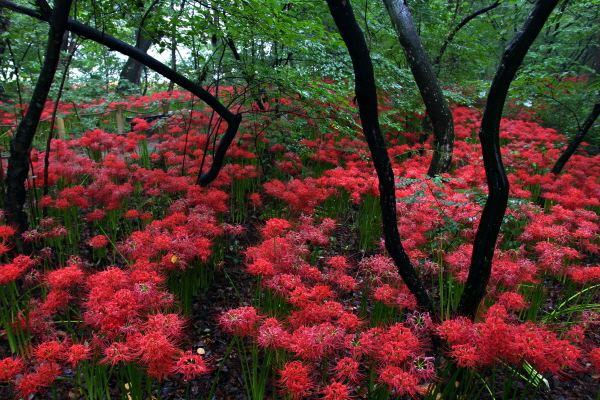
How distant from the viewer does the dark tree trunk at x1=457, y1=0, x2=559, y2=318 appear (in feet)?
6.41

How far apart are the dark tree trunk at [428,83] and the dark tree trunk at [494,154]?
136 inches

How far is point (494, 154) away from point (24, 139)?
148 inches

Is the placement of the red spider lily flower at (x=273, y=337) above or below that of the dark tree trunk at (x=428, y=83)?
below

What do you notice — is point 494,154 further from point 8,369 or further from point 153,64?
point 153,64

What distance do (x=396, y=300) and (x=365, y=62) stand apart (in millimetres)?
1605

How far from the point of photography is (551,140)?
7.69m

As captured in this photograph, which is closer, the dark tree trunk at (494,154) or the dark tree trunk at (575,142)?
the dark tree trunk at (494,154)

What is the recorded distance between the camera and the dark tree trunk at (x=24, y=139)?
9.69ft

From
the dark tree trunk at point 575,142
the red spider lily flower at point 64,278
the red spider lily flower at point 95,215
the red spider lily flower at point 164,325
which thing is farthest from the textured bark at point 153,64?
the dark tree trunk at point 575,142

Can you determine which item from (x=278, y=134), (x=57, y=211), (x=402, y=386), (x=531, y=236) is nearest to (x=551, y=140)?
(x=531, y=236)

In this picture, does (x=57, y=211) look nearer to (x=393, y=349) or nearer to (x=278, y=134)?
(x=278, y=134)

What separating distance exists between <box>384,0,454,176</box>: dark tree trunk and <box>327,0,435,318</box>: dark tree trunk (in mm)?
3565

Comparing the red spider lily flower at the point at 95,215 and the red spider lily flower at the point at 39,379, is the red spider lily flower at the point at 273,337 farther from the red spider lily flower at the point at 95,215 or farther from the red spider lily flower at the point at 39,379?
the red spider lily flower at the point at 95,215

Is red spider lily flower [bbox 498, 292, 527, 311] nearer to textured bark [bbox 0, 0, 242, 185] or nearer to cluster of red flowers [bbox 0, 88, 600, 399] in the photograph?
cluster of red flowers [bbox 0, 88, 600, 399]
